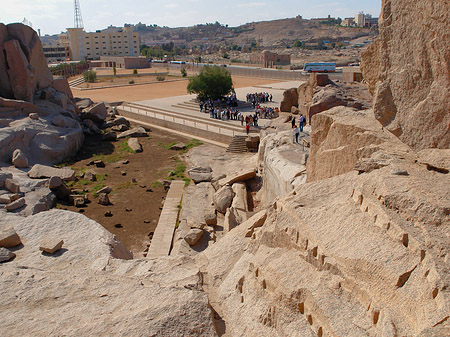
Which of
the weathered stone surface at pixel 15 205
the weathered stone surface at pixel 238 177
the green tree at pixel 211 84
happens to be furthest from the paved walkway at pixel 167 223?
the green tree at pixel 211 84

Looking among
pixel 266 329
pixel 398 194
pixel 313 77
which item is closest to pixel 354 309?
pixel 266 329

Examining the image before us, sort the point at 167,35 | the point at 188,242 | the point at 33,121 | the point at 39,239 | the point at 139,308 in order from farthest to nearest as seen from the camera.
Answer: the point at 167,35 < the point at 33,121 < the point at 188,242 < the point at 39,239 < the point at 139,308

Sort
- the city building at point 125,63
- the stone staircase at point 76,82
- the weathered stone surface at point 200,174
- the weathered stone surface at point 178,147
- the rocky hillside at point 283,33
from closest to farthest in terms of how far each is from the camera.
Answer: the weathered stone surface at point 200,174
the weathered stone surface at point 178,147
the stone staircase at point 76,82
the city building at point 125,63
the rocky hillside at point 283,33

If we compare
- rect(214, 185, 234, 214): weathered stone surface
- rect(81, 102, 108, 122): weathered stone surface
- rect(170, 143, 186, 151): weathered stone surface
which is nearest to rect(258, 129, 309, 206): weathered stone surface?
rect(214, 185, 234, 214): weathered stone surface

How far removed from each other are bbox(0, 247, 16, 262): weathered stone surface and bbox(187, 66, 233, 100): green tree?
2051cm

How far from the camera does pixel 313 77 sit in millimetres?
17484

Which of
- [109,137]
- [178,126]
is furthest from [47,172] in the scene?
[178,126]

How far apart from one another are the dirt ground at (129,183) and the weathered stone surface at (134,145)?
1.10 ft

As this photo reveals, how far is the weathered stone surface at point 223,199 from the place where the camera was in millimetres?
11242

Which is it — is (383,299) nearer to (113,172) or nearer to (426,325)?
(426,325)

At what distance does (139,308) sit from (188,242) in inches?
A: 185

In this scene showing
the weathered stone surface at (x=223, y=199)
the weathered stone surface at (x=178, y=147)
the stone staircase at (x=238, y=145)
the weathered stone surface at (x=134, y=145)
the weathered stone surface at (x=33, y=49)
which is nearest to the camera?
the weathered stone surface at (x=223, y=199)

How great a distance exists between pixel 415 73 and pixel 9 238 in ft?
22.0

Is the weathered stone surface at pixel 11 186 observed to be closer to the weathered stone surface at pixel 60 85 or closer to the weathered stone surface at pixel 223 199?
the weathered stone surface at pixel 223 199
